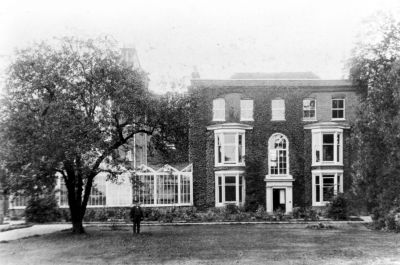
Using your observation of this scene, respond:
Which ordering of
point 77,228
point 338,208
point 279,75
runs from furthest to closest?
point 279,75, point 338,208, point 77,228

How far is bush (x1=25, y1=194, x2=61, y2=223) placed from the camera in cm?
Answer: 3341

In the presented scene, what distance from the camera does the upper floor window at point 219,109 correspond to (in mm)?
39344

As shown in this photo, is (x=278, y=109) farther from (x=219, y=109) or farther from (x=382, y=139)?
(x=382, y=139)

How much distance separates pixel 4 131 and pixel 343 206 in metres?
21.1

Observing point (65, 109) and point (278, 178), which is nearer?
point (65, 109)

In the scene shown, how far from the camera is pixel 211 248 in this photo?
18.5 metres

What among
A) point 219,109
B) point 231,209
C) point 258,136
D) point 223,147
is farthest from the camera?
point 219,109

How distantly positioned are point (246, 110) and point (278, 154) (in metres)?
3.98

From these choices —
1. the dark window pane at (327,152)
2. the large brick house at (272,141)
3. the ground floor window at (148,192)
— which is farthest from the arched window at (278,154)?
the ground floor window at (148,192)

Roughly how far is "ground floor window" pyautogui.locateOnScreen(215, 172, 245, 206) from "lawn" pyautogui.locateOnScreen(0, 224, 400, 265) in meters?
12.5

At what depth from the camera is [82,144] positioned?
867 inches

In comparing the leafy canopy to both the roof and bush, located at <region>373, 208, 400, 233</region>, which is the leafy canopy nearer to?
bush, located at <region>373, 208, 400, 233</region>

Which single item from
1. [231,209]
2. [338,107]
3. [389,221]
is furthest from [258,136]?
[389,221]

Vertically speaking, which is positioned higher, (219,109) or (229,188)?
(219,109)
